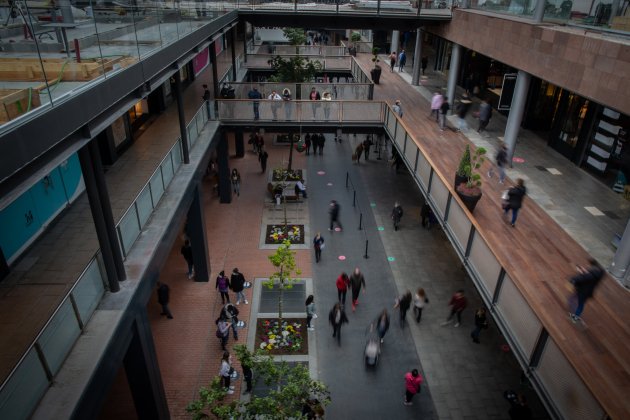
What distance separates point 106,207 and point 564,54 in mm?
11627

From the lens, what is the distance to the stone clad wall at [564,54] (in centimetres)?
952

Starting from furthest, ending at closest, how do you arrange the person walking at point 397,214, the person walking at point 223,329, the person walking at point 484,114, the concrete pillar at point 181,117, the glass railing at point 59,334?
the person walking at point 397,214
the person walking at point 484,114
the concrete pillar at point 181,117
the person walking at point 223,329
the glass railing at point 59,334

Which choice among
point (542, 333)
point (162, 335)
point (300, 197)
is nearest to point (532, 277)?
point (542, 333)

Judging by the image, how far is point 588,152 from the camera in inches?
589

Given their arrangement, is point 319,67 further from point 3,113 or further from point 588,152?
point 3,113

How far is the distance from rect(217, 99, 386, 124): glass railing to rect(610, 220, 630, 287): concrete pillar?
11.2m

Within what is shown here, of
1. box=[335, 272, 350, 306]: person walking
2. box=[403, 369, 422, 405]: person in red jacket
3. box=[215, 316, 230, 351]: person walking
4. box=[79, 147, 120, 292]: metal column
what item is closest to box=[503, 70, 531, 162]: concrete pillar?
box=[335, 272, 350, 306]: person walking

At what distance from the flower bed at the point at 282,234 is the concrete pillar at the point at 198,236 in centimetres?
293

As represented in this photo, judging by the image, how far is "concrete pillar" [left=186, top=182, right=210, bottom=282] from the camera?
540 inches

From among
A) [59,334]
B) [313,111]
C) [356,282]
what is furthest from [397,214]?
[59,334]

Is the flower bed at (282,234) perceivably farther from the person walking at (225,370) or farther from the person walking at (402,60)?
the person walking at (402,60)

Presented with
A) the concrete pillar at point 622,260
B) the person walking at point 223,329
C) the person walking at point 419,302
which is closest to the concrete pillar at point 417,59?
the person walking at point 419,302

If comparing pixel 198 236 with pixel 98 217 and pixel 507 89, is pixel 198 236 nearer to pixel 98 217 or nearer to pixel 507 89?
pixel 98 217

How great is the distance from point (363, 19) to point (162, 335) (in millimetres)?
17871
